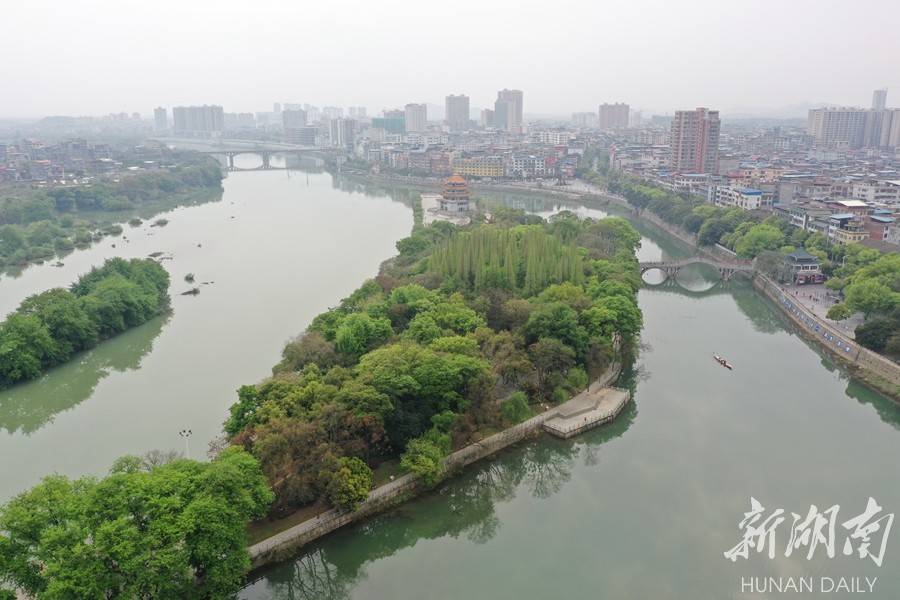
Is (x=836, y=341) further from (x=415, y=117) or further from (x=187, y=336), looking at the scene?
(x=415, y=117)

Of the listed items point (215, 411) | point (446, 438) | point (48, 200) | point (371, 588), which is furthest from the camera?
point (48, 200)

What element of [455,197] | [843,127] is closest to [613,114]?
[843,127]

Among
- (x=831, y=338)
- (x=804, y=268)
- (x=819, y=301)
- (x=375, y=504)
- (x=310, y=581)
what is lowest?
(x=310, y=581)

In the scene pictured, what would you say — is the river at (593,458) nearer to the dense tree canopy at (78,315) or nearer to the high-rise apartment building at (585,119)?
the dense tree canopy at (78,315)

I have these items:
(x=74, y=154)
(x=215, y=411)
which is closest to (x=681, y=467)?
(x=215, y=411)

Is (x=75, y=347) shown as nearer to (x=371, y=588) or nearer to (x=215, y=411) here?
(x=215, y=411)

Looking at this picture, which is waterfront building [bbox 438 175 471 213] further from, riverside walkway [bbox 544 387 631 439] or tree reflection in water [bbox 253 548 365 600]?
tree reflection in water [bbox 253 548 365 600]

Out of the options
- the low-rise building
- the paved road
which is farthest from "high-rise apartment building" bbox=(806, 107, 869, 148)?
the paved road
